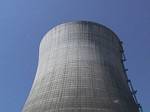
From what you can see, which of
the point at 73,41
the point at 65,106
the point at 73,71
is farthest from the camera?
the point at 73,41

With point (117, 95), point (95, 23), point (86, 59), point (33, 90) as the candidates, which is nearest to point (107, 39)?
point (95, 23)

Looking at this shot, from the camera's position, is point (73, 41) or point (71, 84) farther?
point (73, 41)

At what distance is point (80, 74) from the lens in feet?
39.1

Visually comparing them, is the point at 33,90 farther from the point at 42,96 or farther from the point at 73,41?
the point at 73,41

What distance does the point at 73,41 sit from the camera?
1302cm

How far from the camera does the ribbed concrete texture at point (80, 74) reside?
37.1 feet

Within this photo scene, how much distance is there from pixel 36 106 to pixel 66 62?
6.26 feet

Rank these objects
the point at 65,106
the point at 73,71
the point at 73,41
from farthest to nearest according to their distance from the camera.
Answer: the point at 73,41 → the point at 73,71 → the point at 65,106

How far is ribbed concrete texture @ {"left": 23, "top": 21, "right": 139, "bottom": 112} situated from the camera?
11297 mm

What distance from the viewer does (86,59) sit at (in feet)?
40.6

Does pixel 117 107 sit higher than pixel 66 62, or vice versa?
pixel 66 62

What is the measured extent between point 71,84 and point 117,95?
1619 mm

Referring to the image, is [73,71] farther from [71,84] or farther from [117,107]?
[117,107]

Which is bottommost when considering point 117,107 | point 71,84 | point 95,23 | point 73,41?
point 117,107
